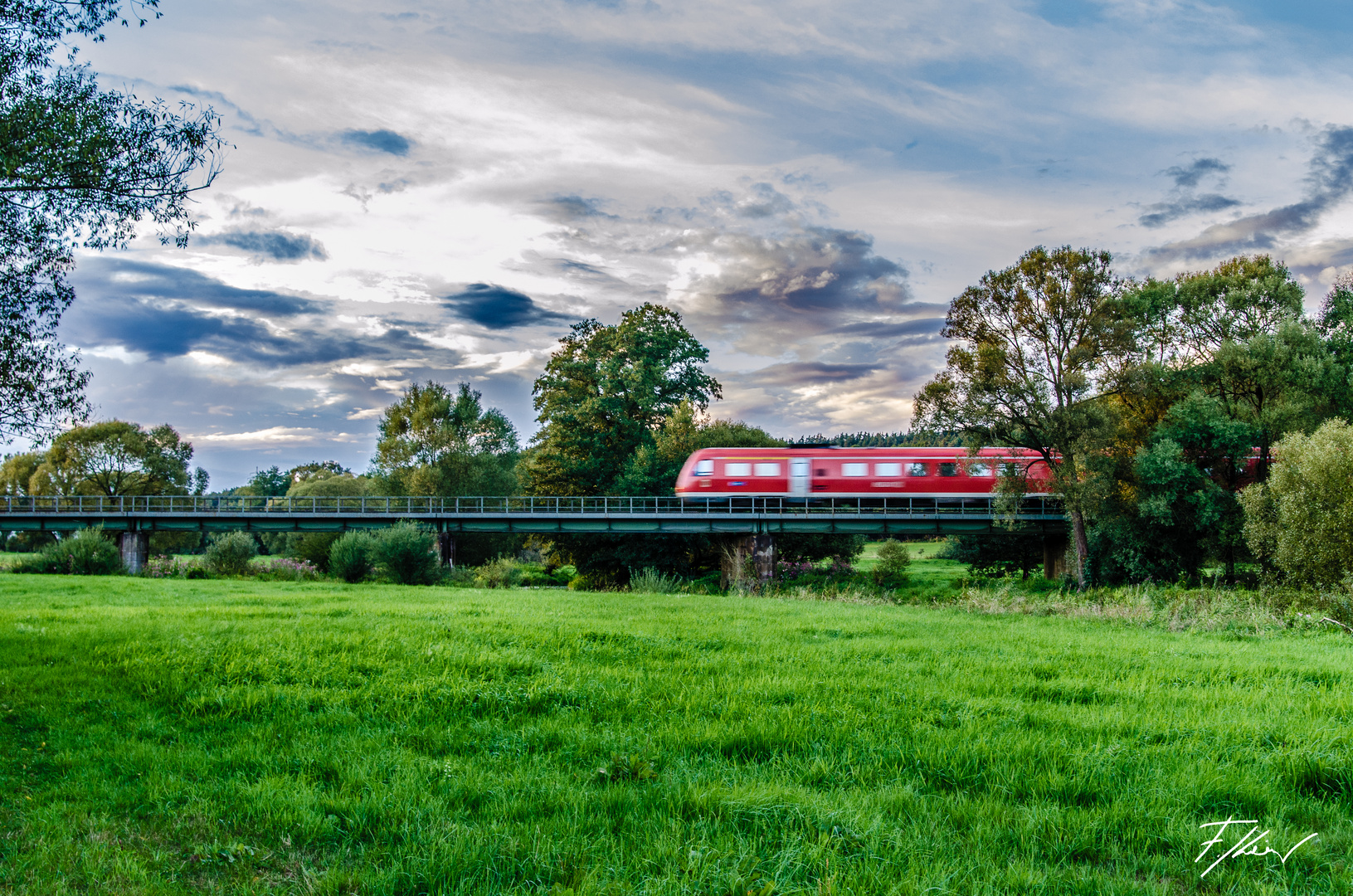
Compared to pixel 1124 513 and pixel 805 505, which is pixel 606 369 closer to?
pixel 805 505

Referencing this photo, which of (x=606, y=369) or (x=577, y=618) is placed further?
(x=606, y=369)

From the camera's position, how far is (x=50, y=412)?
1099cm

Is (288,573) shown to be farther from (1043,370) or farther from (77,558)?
(1043,370)

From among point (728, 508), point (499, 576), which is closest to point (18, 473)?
point (499, 576)

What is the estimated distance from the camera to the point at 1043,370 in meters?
30.0

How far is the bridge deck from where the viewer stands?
3622cm

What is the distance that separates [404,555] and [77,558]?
1400 cm

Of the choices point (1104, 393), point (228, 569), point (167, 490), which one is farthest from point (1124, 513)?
point (167, 490)

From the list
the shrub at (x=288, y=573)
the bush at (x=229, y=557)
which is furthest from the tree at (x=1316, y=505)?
the bush at (x=229, y=557)

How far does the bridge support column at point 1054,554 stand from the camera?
123 ft

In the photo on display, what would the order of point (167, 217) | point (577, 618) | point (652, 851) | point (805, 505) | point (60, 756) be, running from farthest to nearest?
point (805, 505) < point (577, 618) < point (167, 217) < point (60, 756) < point (652, 851)

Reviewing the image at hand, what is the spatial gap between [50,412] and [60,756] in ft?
28.1

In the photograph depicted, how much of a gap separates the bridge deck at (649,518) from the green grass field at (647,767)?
2723 centimetres
